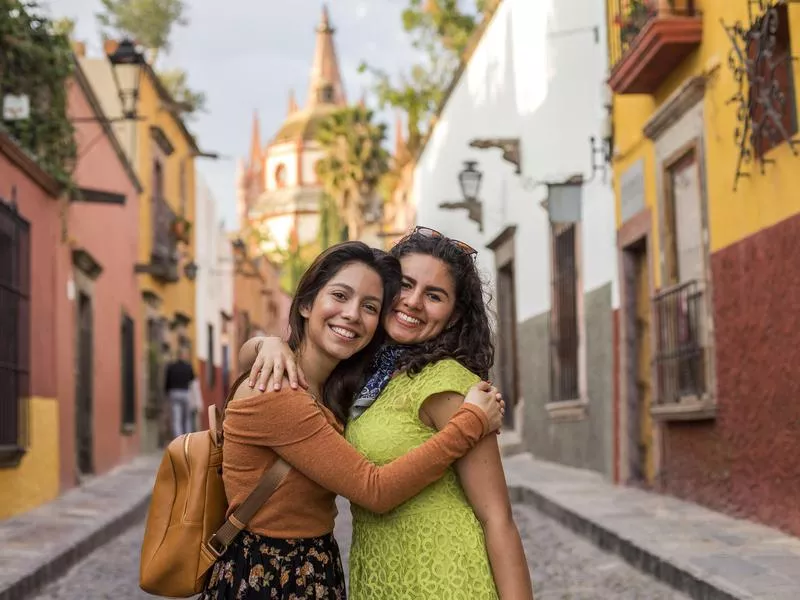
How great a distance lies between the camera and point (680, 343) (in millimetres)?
10148

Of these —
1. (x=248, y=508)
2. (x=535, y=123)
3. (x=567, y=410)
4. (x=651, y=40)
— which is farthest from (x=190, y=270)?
(x=248, y=508)

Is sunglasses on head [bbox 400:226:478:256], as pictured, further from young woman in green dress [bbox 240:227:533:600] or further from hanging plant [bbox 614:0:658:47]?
hanging plant [bbox 614:0:658:47]

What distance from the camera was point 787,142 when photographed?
752cm

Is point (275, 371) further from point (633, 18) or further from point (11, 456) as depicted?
point (633, 18)

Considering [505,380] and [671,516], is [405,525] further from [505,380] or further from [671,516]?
[505,380]

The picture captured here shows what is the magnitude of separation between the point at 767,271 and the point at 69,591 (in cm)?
456

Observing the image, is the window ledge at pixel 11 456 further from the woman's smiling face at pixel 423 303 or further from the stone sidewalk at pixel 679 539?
the woman's smiling face at pixel 423 303

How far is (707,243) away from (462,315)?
6.95 m

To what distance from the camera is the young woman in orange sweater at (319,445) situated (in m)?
2.61

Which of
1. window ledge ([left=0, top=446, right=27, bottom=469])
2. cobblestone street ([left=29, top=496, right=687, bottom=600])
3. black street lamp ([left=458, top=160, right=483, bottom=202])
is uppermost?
black street lamp ([left=458, top=160, right=483, bottom=202])

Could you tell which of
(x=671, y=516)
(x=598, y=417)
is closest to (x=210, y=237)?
(x=598, y=417)

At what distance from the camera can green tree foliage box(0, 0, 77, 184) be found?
1153cm

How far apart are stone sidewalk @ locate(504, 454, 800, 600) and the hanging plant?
3657 mm

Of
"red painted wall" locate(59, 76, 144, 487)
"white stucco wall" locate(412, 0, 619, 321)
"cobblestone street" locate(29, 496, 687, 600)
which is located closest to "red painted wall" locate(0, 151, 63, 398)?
"red painted wall" locate(59, 76, 144, 487)
